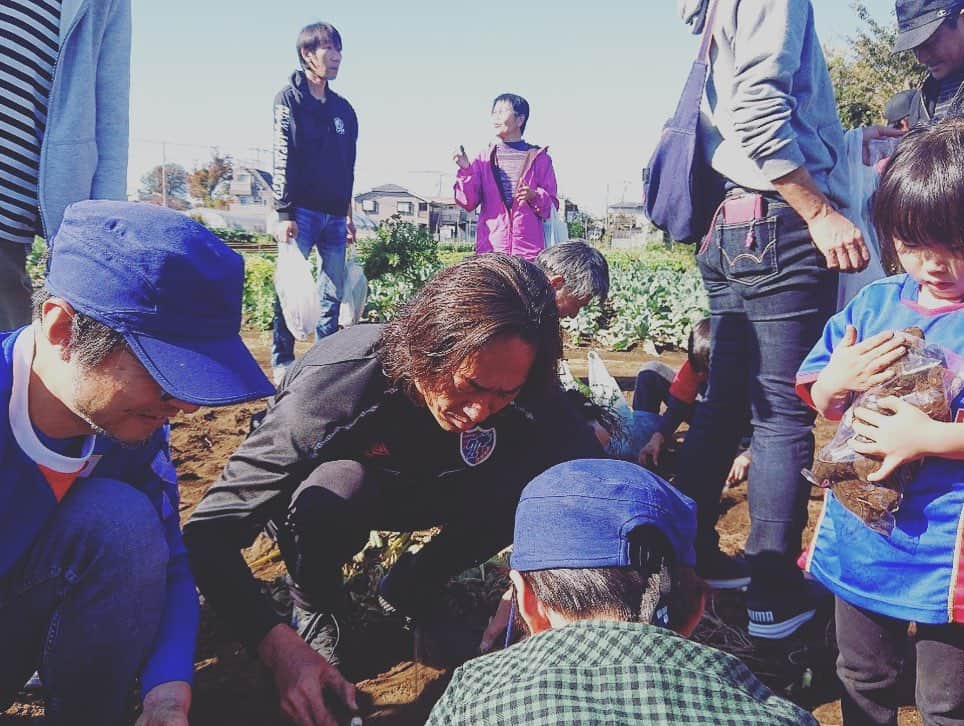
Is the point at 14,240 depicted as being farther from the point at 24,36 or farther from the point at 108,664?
the point at 108,664

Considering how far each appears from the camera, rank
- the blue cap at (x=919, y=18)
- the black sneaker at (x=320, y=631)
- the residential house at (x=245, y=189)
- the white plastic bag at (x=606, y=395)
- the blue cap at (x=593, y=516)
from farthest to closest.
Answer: the residential house at (x=245, y=189)
the white plastic bag at (x=606, y=395)
the blue cap at (x=919, y=18)
the black sneaker at (x=320, y=631)
the blue cap at (x=593, y=516)

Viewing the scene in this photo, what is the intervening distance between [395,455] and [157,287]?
0.96m

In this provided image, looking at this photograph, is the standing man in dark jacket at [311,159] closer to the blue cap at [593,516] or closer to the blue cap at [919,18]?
the blue cap at [919,18]

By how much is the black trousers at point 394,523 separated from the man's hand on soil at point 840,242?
39.0 inches

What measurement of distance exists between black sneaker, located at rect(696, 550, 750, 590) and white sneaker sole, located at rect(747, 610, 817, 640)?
367mm

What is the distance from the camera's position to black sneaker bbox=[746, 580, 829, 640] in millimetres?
2092

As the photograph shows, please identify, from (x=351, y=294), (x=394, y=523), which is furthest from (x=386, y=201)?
(x=394, y=523)

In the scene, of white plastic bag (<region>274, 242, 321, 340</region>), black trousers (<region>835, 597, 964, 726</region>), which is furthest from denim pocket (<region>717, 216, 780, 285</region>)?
white plastic bag (<region>274, 242, 321, 340</region>)

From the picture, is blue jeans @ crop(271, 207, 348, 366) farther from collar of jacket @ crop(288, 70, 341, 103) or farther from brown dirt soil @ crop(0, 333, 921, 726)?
brown dirt soil @ crop(0, 333, 921, 726)

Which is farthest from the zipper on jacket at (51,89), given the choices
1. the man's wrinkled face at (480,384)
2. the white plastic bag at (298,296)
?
the white plastic bag at (298,296)

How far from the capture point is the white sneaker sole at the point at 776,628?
82.4 inches

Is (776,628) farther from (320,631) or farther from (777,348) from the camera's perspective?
(320,631)

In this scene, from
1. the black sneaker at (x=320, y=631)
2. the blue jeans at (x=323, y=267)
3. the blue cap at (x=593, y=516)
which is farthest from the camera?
the blue jeans at (x=323, y=267)

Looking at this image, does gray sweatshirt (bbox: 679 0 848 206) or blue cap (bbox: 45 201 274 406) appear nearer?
blue cap (bbox: 45 201 274 406)
